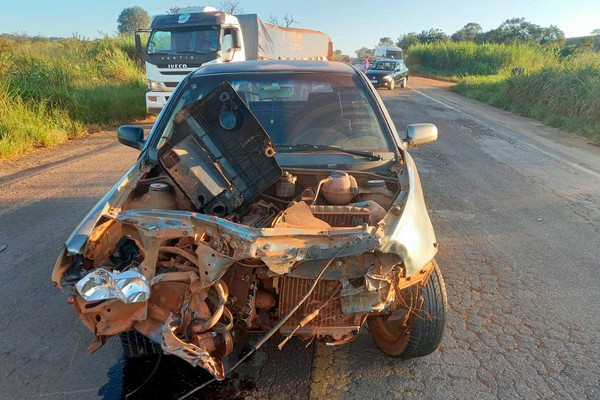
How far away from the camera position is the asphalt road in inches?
107

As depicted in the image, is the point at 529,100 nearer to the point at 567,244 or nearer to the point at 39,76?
the point at 567,244

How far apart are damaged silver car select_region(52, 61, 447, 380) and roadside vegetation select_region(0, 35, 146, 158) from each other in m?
7.08

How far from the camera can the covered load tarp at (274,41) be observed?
1477 centimetres

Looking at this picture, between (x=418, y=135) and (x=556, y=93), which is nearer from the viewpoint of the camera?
(x=418, y=135)

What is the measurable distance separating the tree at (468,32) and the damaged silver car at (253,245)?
68.4 meters

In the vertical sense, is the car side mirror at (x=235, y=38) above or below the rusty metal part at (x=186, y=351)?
above

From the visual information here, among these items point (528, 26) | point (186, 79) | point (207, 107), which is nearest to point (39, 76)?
point (186, 79)

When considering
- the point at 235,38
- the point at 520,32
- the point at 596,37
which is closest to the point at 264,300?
the point at 235,38

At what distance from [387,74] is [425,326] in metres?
21.2

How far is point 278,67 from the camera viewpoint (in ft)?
13.4

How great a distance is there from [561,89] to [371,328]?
14872mm

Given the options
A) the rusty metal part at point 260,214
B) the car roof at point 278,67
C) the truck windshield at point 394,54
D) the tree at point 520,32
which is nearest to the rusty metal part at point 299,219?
the rusty metal part at point 260,214

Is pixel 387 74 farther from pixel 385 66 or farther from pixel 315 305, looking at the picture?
pixel 315 305

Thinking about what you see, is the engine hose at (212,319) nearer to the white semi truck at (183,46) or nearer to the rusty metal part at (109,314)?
the rusty metal part at (109,314)
